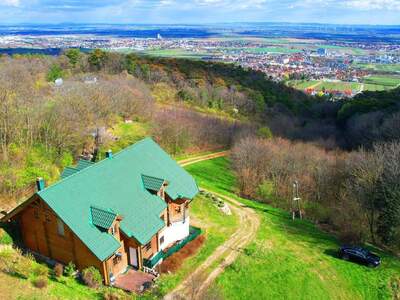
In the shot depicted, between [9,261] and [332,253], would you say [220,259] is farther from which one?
[9,261]

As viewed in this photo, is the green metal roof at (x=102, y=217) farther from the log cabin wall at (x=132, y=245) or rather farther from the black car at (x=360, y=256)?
the black car at (x=360, y=256)

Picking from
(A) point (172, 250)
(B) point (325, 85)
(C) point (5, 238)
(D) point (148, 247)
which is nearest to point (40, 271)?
(C) point (5, 238)

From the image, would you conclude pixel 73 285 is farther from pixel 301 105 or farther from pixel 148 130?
pixel 301 105

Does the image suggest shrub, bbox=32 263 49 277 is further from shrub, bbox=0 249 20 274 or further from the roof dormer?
the roof dormer

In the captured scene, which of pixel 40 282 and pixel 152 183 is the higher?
pixel 152 183

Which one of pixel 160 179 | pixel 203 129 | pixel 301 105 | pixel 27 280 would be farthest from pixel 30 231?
pixel 301 105

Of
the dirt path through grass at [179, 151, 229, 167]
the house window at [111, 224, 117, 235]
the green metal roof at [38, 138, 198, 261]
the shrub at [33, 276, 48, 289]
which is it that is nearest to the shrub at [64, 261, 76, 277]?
the shrub at [33, 276, 48, 289]

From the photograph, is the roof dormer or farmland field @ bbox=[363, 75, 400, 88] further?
farmland field @ bbox=[363, 75, 400, 88]
